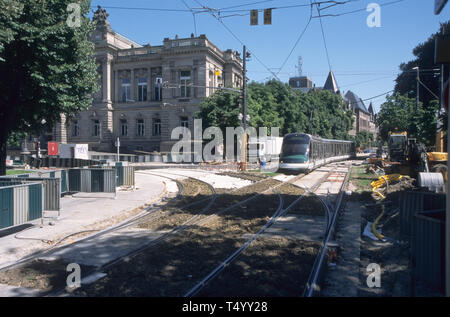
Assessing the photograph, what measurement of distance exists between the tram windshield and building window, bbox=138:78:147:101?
33.4 m

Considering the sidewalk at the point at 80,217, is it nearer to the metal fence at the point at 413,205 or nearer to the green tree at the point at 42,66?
the green tree at the point at 42,66

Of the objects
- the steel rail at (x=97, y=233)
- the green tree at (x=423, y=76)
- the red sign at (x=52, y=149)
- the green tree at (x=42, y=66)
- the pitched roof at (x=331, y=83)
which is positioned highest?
the pitched roof at (x=331, y=83)

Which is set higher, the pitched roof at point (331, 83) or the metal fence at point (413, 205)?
the pitched roof at point (331, 83)

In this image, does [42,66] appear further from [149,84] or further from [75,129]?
[75,129]

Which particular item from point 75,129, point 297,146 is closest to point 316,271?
point 297,146

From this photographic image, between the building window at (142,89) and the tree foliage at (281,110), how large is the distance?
53.4 ft

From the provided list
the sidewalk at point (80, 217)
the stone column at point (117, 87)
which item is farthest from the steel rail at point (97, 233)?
the stone column at point (117, 87)

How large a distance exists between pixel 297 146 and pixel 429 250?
19.3 metres

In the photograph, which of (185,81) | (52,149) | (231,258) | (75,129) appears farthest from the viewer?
(75,129)

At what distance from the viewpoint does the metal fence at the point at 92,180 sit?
13.9m

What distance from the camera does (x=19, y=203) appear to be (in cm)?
858

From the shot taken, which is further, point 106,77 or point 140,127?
point 140,127

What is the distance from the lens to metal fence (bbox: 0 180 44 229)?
8141 millimetres

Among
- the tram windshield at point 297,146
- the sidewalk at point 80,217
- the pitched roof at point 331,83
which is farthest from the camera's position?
the pitched roof at point 331,83
